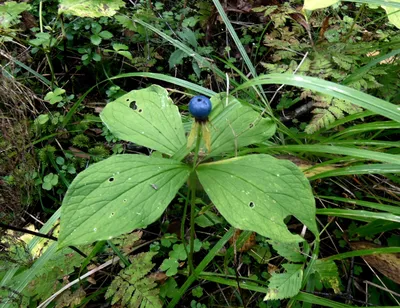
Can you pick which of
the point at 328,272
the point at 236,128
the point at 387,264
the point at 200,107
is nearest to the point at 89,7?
the point at 236,128

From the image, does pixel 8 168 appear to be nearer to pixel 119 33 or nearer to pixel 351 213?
pixel 119 33

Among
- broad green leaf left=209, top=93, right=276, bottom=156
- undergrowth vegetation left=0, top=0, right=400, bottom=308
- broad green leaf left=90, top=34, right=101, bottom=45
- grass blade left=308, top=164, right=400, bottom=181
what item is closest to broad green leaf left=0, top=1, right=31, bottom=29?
undergrowth vegetation left=0, top=0, right=400, bottom=308

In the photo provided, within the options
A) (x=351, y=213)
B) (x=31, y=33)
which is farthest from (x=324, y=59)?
(x=31, y=33)

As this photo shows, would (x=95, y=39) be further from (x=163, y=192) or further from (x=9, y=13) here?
(x=163, y=192)

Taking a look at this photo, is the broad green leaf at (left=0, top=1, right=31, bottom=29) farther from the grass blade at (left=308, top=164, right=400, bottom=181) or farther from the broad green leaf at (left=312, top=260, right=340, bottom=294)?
the broad green leaf at (left=312, top=260, right=340, bottom=294)

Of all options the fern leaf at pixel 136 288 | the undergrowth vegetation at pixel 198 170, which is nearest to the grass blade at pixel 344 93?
the undergrowth vegetation at pixel 198 170

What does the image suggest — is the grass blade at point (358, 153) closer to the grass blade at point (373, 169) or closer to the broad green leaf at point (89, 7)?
the grass blade at point (373, 169)
